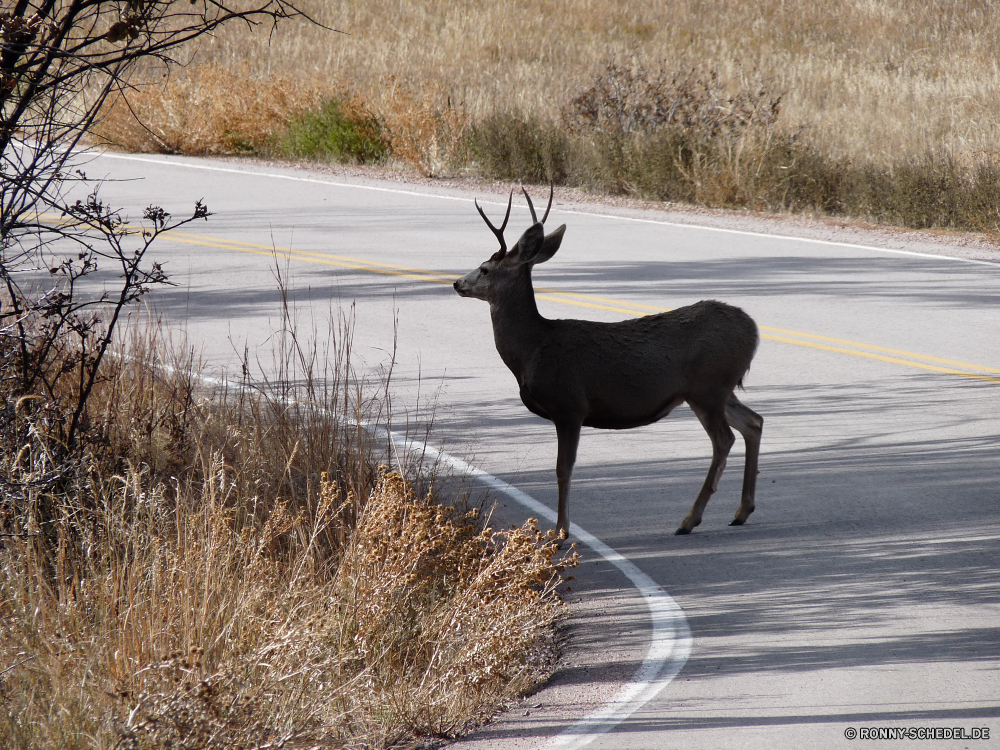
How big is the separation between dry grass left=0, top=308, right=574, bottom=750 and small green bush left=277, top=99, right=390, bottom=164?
63.0ft

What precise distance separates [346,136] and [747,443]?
19.7m

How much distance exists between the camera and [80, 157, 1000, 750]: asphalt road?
16.9 ft

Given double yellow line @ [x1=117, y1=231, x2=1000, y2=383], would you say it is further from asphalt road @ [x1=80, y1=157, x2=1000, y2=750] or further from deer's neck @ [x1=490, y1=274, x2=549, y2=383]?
deer's neck @ [x1=490, y1=274, x2=549, y2=383]

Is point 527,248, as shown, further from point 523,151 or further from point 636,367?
point 523,151

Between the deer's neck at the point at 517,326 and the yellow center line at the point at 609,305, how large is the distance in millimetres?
2601

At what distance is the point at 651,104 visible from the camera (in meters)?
22.9

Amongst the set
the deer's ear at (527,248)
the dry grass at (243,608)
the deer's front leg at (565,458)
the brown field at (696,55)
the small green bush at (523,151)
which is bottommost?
the dry grass at (243,608)

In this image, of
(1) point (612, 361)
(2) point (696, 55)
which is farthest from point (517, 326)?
(2) point (696, 55)

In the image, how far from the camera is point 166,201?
66.5 ft

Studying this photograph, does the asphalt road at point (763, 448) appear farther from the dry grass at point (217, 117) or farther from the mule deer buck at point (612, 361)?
the dry grass at point (217, 117)

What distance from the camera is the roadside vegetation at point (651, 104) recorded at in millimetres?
20500

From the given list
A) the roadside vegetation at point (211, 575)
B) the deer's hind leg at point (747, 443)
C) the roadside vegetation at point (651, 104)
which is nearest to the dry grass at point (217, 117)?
the roadside vegetation at point (651, 104)

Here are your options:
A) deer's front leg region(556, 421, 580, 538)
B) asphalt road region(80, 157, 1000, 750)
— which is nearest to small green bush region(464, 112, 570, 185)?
asphalt road region(80, 157, 1000, 750)

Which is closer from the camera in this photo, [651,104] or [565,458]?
[565,458]
